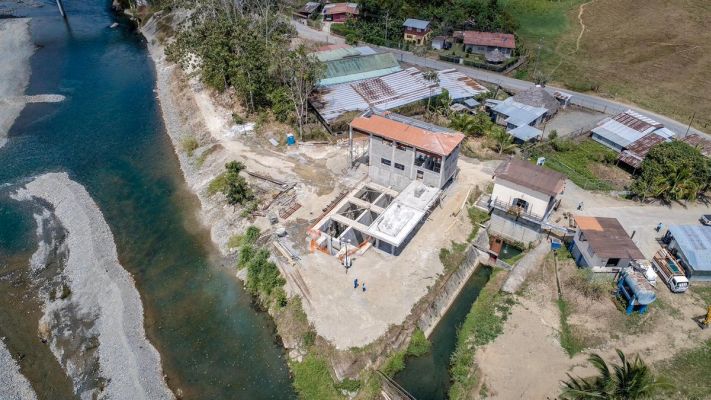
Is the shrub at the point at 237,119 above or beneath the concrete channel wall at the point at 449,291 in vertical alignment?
above

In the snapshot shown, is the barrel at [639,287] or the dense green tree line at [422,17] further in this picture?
the dense green tree line at [422,17]

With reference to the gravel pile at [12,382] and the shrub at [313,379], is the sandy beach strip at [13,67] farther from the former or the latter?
the shrub at [313,379]

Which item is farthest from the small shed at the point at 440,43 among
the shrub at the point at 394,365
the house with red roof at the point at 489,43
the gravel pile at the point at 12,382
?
the gravel pile at the point at 12,382

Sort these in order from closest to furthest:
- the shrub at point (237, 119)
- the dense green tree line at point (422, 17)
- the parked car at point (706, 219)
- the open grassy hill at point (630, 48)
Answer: the parked car at point (706, 219) → the shrub at point (237, 119) → the open grassy hill at point (630, 48) → the dense green tree line at point (422, 17)

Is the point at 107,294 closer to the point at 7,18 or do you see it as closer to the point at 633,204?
the point at 633,204

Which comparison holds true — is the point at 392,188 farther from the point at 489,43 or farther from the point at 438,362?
the point at 489,43

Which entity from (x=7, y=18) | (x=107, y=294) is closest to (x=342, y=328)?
(x=107, y=294)

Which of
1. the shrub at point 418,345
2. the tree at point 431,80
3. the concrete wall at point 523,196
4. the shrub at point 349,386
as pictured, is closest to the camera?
the shrub at point 349,386
